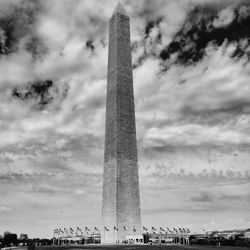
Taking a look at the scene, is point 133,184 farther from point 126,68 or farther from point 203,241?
point 126,68

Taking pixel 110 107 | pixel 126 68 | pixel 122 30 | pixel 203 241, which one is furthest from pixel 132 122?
pixel 203 241

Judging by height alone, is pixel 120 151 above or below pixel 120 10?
below

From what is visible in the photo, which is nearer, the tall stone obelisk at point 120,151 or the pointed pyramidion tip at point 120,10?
the tall stone obelisk at point 120,151

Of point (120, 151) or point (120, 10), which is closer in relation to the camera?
point (120, 151)

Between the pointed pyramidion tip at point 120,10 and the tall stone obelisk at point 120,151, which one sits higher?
the pointed pyramidion tip at point 120,10

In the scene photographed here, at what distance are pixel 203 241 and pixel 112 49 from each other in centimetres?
2973

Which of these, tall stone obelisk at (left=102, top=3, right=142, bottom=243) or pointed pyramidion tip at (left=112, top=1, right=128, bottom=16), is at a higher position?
pointed pyramidion tip at (left=112, top=1, right=128, bottom=16)

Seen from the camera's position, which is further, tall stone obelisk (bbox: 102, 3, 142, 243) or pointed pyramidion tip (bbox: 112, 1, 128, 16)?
pointed pyramidion tip (bbox: 112, 1, 128, 16)

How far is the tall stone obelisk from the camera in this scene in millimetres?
51812

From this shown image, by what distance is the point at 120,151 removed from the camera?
2088 inches

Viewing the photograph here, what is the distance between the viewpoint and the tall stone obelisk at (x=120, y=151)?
51.8 meters

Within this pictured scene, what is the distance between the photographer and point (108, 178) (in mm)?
53969

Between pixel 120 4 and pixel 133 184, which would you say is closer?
pixel 133 184

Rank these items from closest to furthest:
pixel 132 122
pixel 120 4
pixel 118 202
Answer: pixel 118 202
pixel 132 122
pixel 120 4
